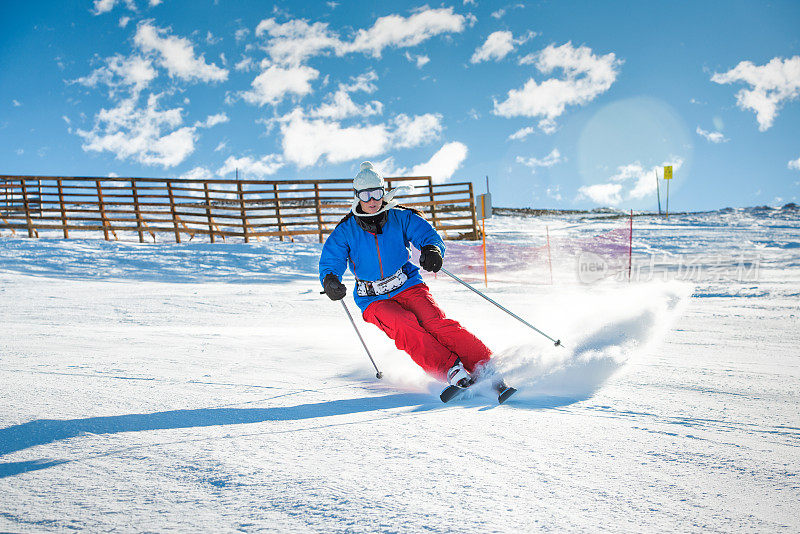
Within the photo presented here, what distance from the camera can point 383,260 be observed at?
3230mm

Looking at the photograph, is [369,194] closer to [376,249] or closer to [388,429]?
[376,249]

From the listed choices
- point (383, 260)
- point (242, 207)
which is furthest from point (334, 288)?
point (242, 207)

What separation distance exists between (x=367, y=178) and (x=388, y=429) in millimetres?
1787

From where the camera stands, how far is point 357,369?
3312 mm

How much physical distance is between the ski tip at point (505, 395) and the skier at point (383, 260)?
639mm

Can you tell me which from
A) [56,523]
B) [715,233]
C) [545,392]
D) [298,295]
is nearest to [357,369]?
[545,392]

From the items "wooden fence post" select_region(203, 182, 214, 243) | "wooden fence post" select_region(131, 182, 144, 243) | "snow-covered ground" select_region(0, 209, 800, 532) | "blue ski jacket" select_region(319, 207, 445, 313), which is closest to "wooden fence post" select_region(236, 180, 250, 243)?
"wooden fence post" select_region(203, 182, 214, 243)

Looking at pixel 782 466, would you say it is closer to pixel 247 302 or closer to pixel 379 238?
pixel 379 238

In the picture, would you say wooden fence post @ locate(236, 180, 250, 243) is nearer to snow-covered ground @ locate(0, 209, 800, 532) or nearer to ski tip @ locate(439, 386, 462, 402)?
snow-covered ground @ locate(0, 209, 800, 532)

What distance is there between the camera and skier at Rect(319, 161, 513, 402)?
307cm

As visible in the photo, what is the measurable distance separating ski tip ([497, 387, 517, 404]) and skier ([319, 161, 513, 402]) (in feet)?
2.09

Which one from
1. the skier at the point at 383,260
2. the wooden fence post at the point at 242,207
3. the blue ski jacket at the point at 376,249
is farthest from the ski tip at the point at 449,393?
the wooden fence post at the point at 242,207

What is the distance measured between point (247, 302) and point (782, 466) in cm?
612

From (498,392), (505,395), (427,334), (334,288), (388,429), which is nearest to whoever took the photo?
(388,429)
